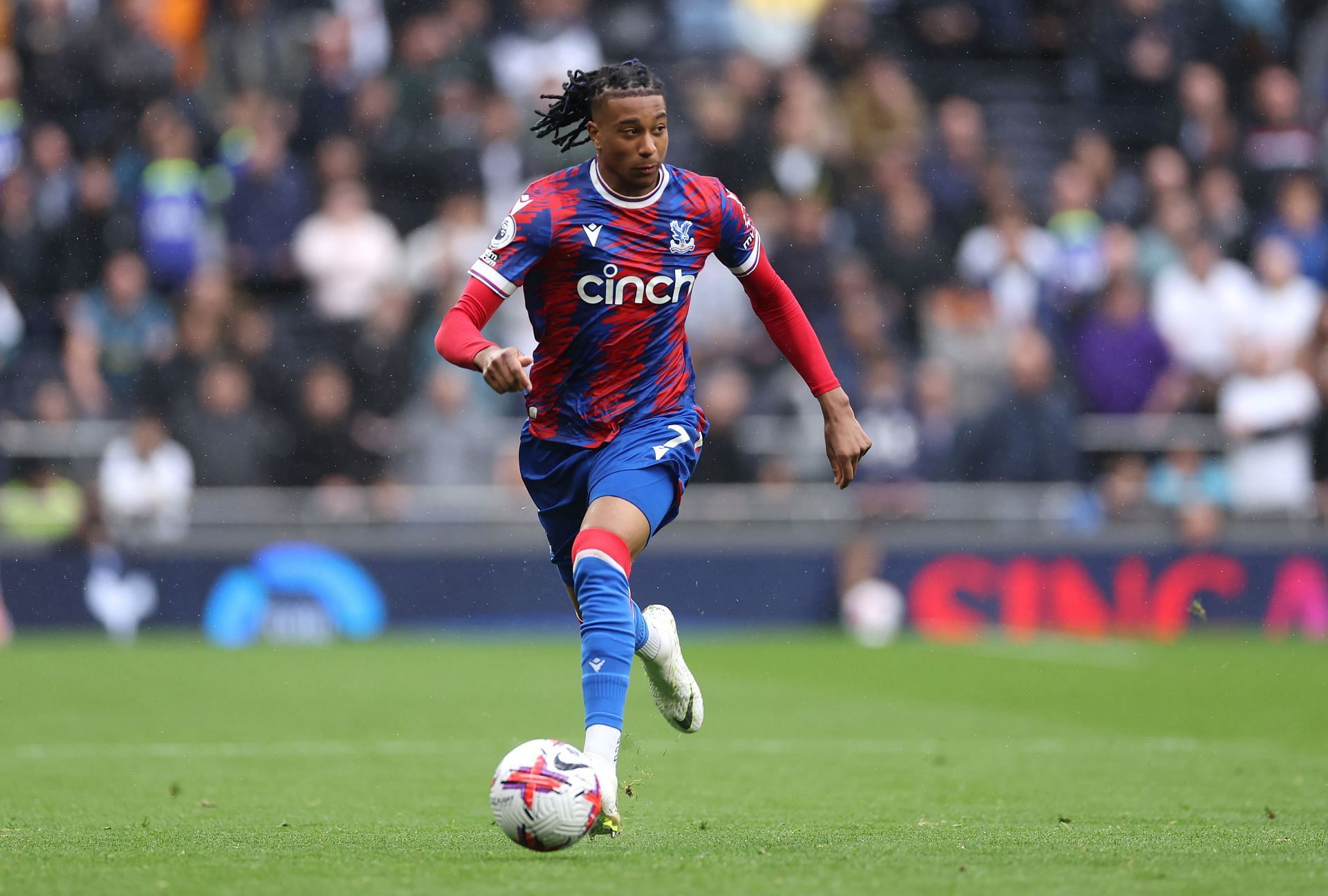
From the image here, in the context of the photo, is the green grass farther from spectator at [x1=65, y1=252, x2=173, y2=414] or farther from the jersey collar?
spectator at [x1=65, y1=252, x2=173, y2=414]

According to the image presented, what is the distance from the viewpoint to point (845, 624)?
16.2 meters

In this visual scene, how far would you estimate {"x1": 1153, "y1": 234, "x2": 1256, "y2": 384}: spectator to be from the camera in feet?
55.2

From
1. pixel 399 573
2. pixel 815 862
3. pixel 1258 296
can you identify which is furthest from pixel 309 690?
pixel 1258 296

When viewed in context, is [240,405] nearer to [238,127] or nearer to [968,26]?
[238,127]

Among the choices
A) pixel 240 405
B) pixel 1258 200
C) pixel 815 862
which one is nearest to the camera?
pixel 815 862

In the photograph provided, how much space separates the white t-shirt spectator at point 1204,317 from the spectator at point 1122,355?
0.26 m

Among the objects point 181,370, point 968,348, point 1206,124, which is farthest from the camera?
point 1206,124

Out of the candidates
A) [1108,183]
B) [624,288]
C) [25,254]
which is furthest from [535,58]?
[624,288]

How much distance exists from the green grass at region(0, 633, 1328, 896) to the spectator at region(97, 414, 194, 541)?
105 cm

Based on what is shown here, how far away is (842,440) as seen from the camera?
6.47 meters

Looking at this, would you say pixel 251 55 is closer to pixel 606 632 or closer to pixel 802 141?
pixel 802 141

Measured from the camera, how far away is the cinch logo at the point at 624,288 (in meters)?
6.23

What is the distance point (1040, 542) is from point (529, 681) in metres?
5.90

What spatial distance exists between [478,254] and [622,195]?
10.1 m
